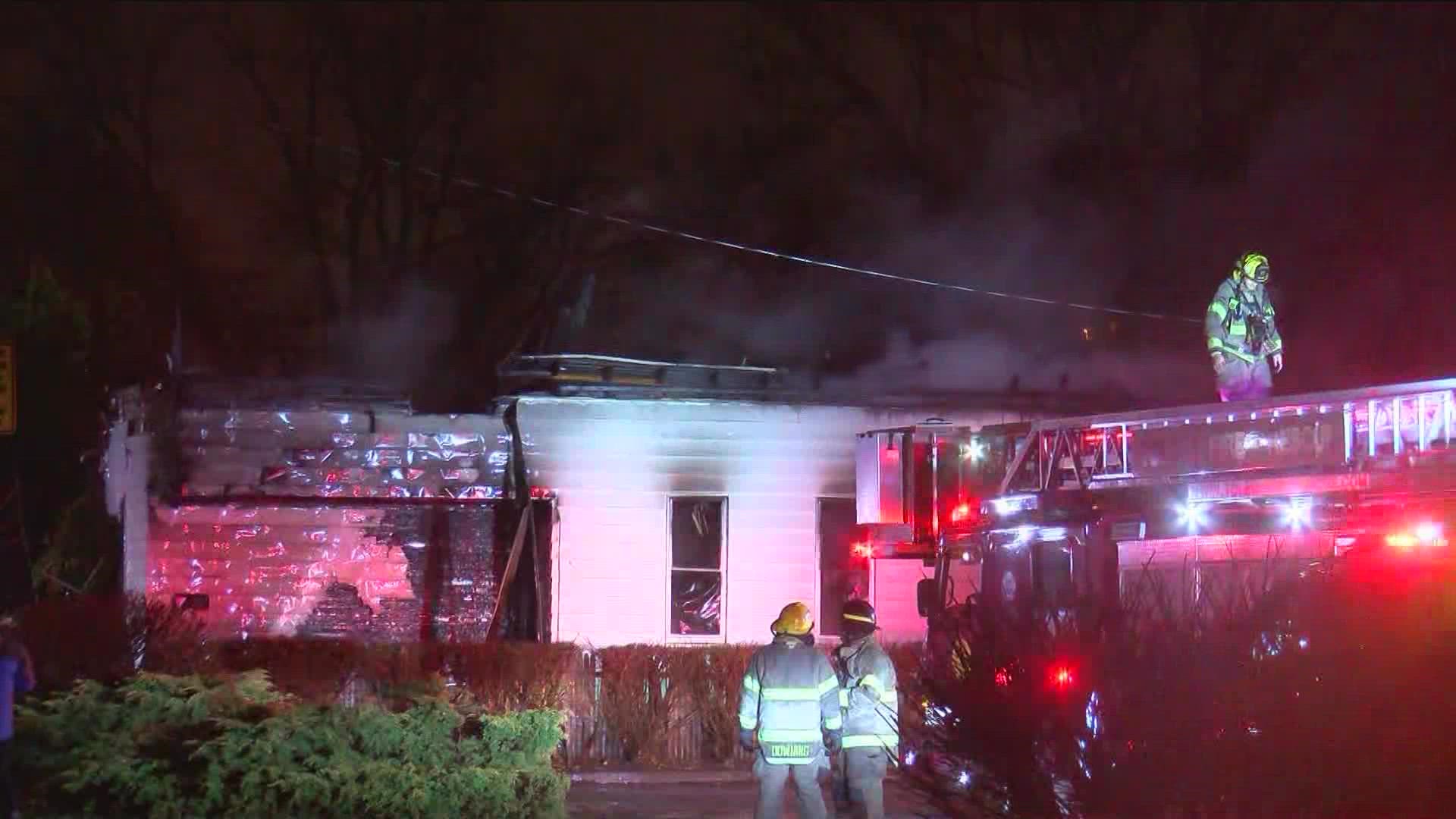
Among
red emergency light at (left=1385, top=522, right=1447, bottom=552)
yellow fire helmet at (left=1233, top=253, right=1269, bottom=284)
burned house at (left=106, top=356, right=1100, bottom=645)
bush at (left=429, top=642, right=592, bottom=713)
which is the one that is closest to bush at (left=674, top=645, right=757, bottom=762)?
bush at (left=429, top=642, right=592, bottom=713)

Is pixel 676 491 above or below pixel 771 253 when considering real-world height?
below

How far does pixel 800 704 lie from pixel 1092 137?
46.5ft

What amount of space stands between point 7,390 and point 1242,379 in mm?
7763

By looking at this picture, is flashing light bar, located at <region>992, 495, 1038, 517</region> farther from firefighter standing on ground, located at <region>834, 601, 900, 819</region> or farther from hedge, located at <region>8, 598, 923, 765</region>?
hedge, located at <region>8, 598, 923, 765</region>

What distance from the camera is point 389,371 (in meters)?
19.5

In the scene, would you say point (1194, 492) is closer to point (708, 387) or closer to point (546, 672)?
point (546, 672)

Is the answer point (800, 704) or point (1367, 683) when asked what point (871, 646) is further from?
point (1367, 683)

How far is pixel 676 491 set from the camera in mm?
15883

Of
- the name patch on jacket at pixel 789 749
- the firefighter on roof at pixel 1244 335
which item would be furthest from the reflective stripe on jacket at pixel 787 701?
the firefighter on roof at pixel 1244 335

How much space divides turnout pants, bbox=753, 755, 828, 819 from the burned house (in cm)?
596

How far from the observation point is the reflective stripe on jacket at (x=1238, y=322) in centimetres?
978

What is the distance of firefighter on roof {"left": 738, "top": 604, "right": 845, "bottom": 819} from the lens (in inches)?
344

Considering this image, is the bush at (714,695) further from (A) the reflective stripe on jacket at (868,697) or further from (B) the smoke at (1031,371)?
(A) the reflective stripe on jacket at (868,697)

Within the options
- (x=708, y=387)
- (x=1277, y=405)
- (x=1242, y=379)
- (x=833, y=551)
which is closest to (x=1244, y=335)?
(x=1242, y=379)
